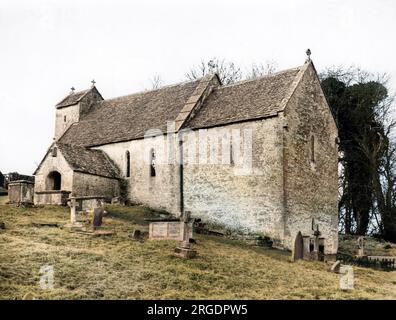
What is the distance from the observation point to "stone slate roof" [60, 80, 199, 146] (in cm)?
3912

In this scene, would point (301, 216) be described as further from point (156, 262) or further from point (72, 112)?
point (72, 112)

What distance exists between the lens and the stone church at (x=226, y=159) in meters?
32.3

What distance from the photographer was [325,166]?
36.3m

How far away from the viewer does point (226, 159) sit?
33969 millimetres

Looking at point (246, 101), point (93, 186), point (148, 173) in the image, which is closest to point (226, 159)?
point (246, 101)

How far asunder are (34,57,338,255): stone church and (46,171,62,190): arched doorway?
0.07m

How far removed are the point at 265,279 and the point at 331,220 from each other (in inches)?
641

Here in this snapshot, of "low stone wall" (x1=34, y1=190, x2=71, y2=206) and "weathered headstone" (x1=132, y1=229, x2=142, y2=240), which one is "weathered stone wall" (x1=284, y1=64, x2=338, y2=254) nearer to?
"weathered headstone" (x1=132, y1=229, x2=142, y2=240)

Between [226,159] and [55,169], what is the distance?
11347mm

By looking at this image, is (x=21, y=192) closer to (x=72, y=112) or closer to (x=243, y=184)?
(x=243, y=184)

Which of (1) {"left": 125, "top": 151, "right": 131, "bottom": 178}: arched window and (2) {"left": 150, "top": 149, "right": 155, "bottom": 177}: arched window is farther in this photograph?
(1) {"left": 125, "top": 151, "right": 131, "bottom": 178}: arched window

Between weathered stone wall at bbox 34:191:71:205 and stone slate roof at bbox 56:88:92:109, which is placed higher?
stone slate roof at bbox 56:88:92:109

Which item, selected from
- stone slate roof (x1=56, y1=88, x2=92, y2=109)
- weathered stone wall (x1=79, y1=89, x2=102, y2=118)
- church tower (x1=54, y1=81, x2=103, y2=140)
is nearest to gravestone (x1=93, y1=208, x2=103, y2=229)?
church tower (x1=54, y1=81, x2=103, y2=140)
